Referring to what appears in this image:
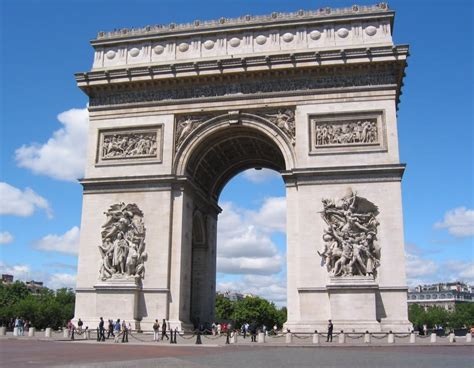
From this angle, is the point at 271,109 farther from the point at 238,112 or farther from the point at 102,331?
the point at 102,331

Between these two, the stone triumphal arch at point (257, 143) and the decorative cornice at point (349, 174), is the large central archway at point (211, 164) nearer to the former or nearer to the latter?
the stone triumphal arch at point (257, 143)

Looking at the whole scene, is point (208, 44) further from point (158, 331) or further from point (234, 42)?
point (158, 331)


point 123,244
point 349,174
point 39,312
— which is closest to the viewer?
point 349,174

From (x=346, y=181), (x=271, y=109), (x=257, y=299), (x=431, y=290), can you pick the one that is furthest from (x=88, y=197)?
(x=431, y=290)

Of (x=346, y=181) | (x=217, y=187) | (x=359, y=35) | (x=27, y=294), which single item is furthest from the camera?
(x=27, y=294)

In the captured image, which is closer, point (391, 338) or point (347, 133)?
point (391, 338)

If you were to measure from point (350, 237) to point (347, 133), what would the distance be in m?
5.89

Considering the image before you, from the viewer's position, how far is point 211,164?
37.7m

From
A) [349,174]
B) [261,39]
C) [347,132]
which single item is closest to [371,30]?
[347,132]

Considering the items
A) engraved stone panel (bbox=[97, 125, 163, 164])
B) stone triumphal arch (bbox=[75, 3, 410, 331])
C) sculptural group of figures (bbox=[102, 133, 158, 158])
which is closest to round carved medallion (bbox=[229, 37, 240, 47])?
stone triumphal arch (bbox=[75, 3, 410, 331])

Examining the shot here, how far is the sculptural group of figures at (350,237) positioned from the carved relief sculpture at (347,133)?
3137mm

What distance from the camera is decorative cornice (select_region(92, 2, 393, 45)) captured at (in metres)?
33.0

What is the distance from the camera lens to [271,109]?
3275cm

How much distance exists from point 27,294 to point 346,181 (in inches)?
3283
